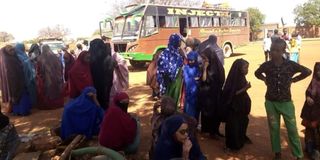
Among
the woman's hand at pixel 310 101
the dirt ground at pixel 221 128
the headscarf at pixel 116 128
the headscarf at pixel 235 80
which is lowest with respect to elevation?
the dirt ground at pixel 221 128

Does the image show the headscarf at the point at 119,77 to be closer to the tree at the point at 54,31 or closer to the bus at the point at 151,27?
the bus at the point at 151,27

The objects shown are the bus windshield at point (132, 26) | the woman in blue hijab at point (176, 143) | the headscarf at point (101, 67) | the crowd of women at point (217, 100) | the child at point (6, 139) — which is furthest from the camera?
the bus windshield at point (132, 26)

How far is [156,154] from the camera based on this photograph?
11.6 feet

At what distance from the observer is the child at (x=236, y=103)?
4.84 m

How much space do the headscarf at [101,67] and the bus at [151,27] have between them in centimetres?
828

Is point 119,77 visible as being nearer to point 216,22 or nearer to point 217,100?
point 217,100

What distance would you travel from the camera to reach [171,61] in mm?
6281

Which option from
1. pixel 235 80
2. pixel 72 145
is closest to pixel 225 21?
pixel 235 80

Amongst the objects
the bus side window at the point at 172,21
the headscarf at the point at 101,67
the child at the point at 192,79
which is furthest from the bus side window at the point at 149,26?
the child at the point at 192,79

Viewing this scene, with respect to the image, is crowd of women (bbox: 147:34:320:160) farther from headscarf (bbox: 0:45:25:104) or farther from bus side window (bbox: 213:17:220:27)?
bus side window (bbox: 213:17:220:27)

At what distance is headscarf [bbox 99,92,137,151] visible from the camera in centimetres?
450

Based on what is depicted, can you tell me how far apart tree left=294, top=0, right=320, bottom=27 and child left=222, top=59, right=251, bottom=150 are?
41786 mm

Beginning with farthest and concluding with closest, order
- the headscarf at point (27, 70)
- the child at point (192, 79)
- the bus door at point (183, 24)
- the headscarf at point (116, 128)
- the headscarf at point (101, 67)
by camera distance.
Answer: the bus door at point (183, 24)
the headscarf at point (27, 70)
the headscarf at point (101, 67)
the child at point (192, 79)
the headscarf at point (116, 128)

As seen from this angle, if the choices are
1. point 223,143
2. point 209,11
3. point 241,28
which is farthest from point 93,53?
point 241,28
